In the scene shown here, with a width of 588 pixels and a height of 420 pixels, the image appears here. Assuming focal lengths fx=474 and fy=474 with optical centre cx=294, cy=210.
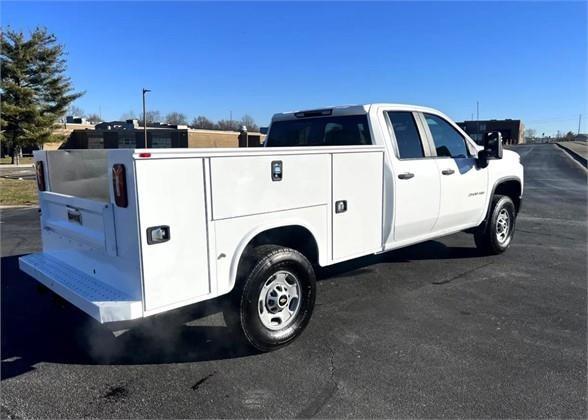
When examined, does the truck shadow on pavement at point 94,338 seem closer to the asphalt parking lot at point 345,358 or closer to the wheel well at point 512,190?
the asphalt parking lot at point 345,358

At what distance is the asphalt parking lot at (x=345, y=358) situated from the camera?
313cm

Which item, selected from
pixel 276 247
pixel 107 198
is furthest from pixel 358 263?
pixel 107 198

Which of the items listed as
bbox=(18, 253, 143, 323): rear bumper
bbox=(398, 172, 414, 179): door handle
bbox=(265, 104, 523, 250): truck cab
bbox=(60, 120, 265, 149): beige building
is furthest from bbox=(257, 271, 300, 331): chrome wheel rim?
bbox=(60, 120, 265, 149): beige building

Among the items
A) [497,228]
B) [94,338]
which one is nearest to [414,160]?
[497,228]

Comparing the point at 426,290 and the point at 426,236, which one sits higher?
the point at 426,236

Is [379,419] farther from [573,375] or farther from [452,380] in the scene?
[573,375]

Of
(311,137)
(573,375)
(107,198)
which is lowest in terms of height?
(573,375)

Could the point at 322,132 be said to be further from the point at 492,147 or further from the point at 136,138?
the point at 136,138

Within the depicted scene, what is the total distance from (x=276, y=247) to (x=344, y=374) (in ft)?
3.70

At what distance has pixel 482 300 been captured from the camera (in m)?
5.10

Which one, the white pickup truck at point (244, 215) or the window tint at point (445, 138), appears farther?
the window tint at point (445, 138)

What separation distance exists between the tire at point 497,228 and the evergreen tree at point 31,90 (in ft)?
124

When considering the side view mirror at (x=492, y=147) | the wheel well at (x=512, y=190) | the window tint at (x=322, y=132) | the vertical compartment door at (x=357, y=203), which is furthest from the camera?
the wheel well at (x=512, y=190)

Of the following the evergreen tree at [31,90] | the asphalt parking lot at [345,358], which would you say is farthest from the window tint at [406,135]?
the evergreen tree at [31,90]
